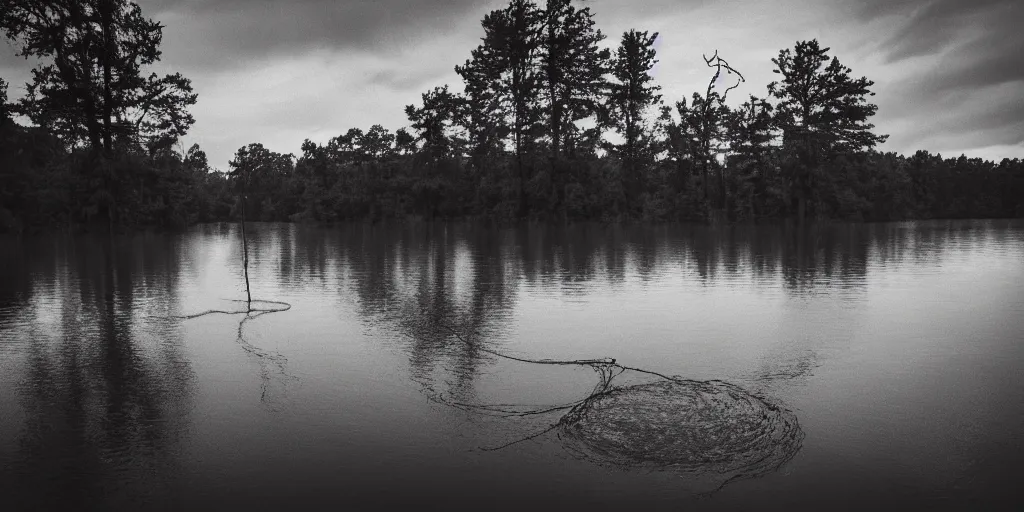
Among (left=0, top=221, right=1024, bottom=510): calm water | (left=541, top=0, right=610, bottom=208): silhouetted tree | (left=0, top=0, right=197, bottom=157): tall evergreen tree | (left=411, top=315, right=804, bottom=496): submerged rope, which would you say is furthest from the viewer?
(left=541, top=0, right=610, bottom=208): silhouetted tree

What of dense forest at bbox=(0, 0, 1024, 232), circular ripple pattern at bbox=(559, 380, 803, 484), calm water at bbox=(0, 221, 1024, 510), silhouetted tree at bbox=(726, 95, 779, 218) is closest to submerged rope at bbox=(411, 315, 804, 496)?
circular ripple pattern at bbox=(559, 380, 803, 484)

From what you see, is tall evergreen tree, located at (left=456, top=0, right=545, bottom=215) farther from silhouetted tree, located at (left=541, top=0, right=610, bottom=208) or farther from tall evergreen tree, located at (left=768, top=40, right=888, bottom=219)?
tall evergreen tree, located at (left=768, top=40, right=888, bottom=219)

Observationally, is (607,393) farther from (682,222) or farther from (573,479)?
(682,222)

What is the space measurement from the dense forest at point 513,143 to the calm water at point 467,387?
30343 mm

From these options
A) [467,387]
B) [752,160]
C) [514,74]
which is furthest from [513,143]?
[467,387]

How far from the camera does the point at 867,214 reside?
8300 centimetres

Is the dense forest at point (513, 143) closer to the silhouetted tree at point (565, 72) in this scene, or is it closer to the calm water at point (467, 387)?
the silhouetted tree at point (565, 72)

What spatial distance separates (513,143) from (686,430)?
54229mm

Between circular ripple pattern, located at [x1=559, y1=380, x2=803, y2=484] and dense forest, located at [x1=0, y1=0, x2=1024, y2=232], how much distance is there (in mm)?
41793

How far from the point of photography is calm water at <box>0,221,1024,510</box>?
4723 mm

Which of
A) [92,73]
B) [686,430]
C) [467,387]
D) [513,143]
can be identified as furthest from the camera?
[513,143]

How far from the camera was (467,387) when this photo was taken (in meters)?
7.23

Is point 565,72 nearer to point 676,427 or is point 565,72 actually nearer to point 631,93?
point 631,93

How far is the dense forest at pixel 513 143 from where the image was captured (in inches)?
1634
